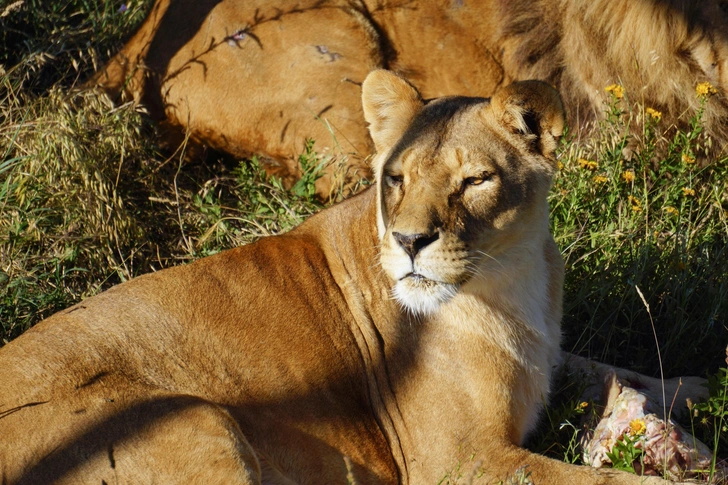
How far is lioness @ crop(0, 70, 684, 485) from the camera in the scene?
3023 millimetres

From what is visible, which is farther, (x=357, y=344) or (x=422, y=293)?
(x=357, y=344)

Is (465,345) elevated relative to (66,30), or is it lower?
elevated

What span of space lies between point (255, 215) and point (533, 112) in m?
2.12

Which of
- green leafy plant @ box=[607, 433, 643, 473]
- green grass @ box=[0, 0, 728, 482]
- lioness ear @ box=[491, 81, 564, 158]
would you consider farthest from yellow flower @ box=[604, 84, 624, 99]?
green leafy plant @ box=[607, 433, 643, 473]

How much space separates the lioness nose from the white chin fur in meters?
0.12

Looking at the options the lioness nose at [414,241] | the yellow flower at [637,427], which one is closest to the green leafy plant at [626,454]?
the yellow flower at [637,427]

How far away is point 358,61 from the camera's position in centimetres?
550

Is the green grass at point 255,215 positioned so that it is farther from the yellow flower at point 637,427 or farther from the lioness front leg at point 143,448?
the lioness front leg at point 143,448

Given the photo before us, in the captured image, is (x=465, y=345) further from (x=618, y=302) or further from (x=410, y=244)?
(x=618, y=302)

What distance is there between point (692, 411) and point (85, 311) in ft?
7.42

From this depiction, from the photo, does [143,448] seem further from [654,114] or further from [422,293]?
[654,114]

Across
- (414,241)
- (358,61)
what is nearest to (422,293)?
(414,241)

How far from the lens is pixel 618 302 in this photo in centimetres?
434

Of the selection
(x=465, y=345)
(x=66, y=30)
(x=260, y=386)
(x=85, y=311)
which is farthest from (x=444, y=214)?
(x=66, y=30)
